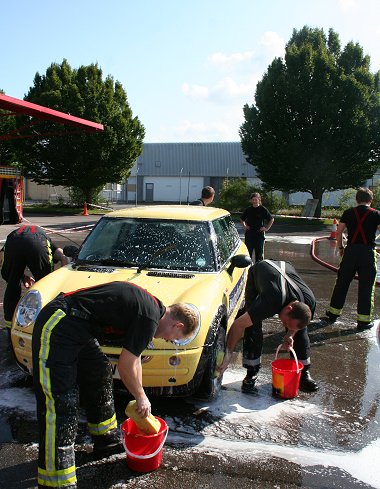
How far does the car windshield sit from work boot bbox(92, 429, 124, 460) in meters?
1.64

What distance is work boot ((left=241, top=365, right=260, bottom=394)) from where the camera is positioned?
4.29m

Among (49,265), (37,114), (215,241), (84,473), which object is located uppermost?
(37,114)

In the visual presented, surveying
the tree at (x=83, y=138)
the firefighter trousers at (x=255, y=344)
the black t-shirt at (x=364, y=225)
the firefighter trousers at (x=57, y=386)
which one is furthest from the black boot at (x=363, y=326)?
the tree at (x=83, y=138)

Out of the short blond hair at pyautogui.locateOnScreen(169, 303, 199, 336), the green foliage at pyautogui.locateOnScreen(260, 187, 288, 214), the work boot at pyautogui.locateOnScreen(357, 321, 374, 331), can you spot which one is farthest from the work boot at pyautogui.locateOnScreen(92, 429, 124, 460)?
the green foliage at pyautogui.locateOnScreen(260, 187, 288, 214)

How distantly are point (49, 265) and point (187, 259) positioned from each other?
4.87ft

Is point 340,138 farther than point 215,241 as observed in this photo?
Yes

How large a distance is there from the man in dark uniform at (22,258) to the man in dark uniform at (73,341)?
223cm

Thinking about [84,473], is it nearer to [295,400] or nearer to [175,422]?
[175,422]

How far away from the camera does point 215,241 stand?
16.0 ft

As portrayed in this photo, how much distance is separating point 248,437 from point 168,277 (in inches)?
59.2

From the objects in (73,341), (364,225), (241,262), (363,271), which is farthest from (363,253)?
(73,341)

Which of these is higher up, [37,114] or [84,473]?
[37,114]

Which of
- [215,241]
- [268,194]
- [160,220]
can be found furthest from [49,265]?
[268,194]

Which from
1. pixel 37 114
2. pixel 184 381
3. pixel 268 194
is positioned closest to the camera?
pixel 184 381
